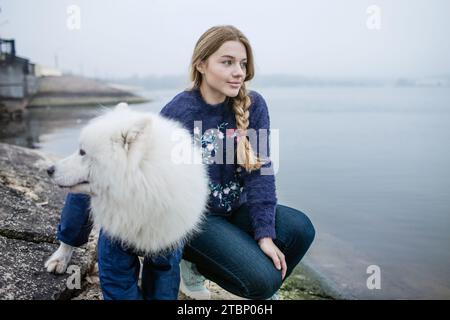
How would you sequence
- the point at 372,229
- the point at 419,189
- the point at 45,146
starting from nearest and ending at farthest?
1. the point at 372,229
2. the point at 419,189
3. the point at 45,146

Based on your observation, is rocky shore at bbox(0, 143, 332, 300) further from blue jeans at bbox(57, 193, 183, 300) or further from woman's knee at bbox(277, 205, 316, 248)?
woman's knee at bbox(277, 205, 316, 248)

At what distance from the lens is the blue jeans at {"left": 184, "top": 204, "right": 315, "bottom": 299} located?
224 cm

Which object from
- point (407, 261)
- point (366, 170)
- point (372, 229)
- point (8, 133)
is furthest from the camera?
point (8, 133)

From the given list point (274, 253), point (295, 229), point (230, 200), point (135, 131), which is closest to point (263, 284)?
point (274, 253)

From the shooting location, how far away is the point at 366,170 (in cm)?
690

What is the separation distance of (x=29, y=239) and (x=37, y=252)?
0.18 m

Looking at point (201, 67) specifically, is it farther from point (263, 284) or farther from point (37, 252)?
point (37, 252)

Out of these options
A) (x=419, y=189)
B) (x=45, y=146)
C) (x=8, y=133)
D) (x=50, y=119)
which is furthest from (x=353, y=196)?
(x=50, y=119)

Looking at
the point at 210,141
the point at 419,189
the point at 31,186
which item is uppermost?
the point at 210,141

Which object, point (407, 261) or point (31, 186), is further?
point (407, 261)

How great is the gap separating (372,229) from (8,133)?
34.5 ft

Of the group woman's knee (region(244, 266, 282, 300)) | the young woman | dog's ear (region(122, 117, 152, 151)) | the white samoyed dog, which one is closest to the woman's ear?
the young woman

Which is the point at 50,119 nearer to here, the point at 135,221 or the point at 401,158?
the point at 401,158

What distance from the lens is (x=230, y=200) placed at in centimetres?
250
